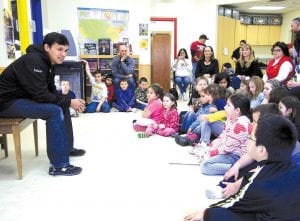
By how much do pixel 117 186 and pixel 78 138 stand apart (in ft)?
4.68

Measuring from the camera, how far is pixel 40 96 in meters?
2.36

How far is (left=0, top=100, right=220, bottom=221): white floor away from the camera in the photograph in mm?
1861

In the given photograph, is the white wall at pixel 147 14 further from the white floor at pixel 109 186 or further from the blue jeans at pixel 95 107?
the white floor at pixel 109 186

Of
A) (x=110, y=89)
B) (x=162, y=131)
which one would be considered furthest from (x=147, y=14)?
(x=162, y=131)

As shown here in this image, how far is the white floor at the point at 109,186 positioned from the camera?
1861 millimetres

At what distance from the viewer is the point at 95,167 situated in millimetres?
2602

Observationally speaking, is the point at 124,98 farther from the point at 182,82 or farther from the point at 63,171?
the point at 63,171

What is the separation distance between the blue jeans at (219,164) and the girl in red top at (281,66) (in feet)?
5.99

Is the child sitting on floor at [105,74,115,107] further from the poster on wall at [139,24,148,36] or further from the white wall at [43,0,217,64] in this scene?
the poster on wall at [139,24,148,36]

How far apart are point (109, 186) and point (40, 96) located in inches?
33.4

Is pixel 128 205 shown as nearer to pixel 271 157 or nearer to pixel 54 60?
pixel 271 157

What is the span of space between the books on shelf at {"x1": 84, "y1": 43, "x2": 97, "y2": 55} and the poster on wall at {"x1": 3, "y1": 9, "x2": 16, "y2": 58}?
8.61 feet

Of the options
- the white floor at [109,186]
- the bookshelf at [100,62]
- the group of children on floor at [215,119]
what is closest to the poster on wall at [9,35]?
the white floor at [109,186]

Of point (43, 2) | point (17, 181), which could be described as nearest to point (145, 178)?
point (17, 181)
